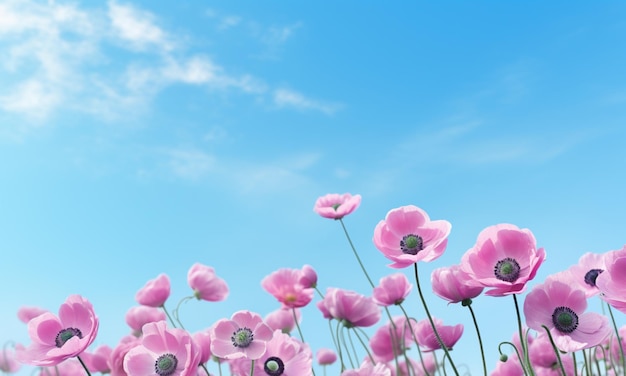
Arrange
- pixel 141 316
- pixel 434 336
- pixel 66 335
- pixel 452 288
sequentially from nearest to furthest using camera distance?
pixel 452 288
pixel 66 335
pixel 434 336
pixel 141 316

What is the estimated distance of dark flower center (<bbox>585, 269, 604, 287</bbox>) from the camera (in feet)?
6.94

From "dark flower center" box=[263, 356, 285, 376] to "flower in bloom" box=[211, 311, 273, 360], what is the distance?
6 cm

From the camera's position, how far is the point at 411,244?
1880 millimetres

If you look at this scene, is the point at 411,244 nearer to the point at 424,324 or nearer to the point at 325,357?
the point at 424,324

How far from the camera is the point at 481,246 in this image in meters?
1.67

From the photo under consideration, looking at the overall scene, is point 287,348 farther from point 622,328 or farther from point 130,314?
point 622,328

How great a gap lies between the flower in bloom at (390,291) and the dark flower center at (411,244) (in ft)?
3.18

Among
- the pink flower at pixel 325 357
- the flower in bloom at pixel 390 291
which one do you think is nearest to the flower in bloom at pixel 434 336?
the flower in bloom at pixel 390 291

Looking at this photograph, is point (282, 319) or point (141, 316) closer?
point (141, 316)

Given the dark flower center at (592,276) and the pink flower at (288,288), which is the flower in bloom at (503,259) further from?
the pink flower at (288,288)

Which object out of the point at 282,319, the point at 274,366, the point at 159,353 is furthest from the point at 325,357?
the point at 159,353

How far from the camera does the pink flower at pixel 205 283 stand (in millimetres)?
3270

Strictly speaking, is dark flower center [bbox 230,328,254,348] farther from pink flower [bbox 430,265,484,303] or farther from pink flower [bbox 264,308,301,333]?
pink flower [bbox 264,308,301,333]

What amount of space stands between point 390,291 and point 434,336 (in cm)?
49
